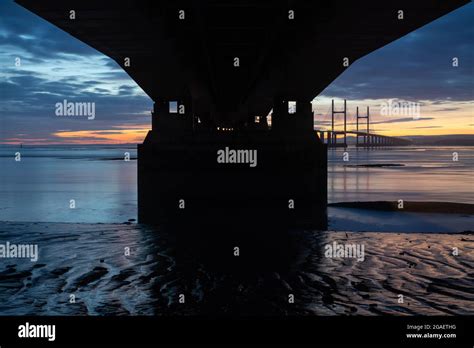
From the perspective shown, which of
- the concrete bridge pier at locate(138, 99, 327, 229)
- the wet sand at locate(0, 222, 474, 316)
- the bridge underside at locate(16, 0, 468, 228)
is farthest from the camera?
the concrete bridge pier at locate(138, 99, 327, 229)

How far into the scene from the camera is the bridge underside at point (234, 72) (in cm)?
1098

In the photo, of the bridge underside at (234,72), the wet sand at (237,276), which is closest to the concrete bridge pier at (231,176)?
the bridge underside at (234,72)

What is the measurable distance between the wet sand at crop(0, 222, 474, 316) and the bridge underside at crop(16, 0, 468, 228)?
19.0 feet

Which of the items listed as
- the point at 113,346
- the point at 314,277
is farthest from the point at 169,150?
the point at 113,346

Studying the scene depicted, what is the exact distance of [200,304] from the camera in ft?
25.1

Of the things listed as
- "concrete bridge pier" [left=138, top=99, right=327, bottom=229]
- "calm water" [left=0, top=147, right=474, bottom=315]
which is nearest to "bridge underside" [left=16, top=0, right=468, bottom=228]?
"concrete bridge pier" [left=138, top=99, right=327, bottom=229]

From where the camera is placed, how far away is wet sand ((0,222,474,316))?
7.52 metres

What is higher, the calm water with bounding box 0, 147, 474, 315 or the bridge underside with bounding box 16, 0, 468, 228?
the bridge underside with bounding box 16, 0, 468, 228

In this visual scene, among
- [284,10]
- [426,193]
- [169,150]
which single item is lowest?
[426,193]

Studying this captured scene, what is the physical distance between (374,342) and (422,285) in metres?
3.58

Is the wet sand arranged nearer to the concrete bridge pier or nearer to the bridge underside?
the bridge underside

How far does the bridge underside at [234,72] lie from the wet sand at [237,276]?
5.80 m

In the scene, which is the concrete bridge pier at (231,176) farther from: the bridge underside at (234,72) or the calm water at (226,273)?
the calm water at (226,273)

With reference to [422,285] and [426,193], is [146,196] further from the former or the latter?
[426,193]
